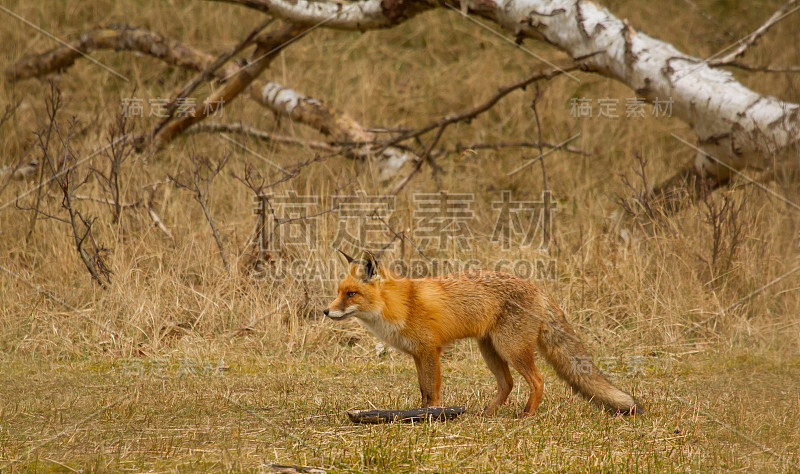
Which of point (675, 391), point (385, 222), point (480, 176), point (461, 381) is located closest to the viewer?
point (675, 391)

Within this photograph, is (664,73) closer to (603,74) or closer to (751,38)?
(603,74)

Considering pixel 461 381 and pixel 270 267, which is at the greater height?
pixel 270 267

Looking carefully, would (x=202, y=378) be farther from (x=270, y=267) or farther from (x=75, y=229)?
(x=75, y=229)

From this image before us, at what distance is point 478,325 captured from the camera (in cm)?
489

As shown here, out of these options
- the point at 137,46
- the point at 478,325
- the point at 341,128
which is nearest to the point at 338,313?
the point at 478,325

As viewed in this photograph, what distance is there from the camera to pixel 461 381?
19.5 feet

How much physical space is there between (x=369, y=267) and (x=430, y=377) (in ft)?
2.81

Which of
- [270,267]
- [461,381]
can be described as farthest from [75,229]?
[461,381]

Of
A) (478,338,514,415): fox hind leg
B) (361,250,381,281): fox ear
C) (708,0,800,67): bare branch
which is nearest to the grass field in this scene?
(478,338,514,415): fox hind leg

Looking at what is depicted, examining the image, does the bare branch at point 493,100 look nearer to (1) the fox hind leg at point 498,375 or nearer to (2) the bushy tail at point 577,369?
(2) the bushy tail at point 577,369

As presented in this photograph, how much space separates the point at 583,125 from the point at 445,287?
6734 mm

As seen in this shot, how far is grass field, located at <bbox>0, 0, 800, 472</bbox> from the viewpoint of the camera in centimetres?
421

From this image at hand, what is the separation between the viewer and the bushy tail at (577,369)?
15.5 ft

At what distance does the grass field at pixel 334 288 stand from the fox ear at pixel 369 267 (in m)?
0.95
